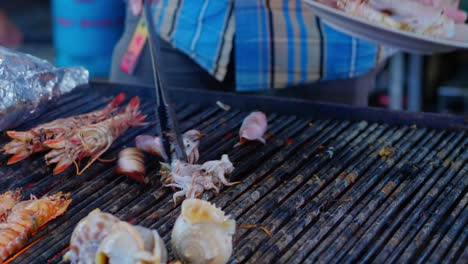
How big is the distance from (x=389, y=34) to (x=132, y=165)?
3.66 ft

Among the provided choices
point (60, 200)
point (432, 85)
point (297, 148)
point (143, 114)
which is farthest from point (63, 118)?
point (432, 85)

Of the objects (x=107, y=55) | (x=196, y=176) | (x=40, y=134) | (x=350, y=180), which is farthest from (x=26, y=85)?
(x=107, y=55)

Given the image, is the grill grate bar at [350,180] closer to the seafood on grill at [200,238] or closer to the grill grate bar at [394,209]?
the grill grate bar at [394,209]

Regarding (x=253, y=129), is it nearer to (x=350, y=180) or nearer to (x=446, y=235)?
(x=350, y=180)

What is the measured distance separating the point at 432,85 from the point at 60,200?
455 centimetres

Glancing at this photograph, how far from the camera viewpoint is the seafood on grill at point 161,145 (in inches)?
96.3

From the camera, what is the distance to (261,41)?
335 cm

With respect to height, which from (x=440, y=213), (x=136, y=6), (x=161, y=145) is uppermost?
(x=136, y=6)

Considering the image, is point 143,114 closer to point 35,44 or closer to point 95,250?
point 95,250

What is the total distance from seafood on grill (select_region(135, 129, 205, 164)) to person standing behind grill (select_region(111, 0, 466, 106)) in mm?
866

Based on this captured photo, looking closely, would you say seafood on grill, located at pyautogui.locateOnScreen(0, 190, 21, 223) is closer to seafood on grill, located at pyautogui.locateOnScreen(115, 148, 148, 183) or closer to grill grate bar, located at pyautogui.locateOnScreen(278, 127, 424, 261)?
seafood on grill, located at pyautogui.locateOnScreen(115, 148, 148, 183)

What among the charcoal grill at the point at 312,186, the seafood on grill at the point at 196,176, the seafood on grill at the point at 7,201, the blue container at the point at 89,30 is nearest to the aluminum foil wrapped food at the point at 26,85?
the charcoal grill at the point at 312,186

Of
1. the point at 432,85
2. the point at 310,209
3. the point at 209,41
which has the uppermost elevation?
the point at 209,41

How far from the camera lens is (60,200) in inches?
83.1
